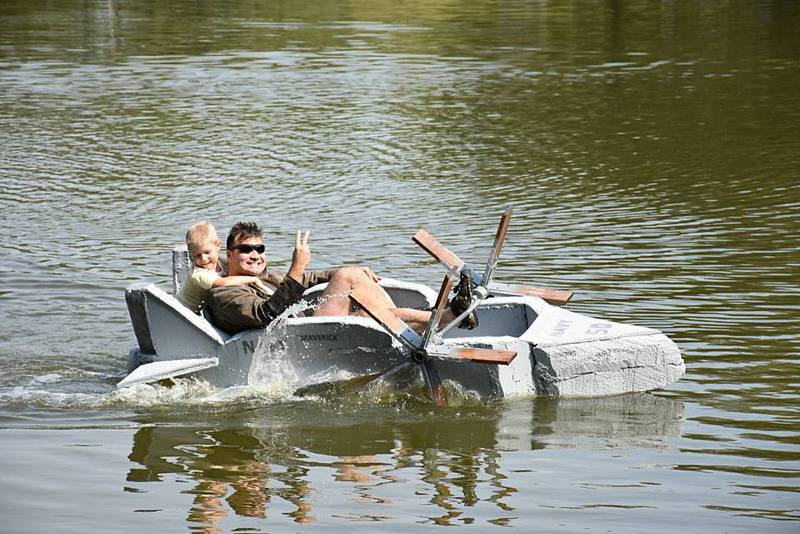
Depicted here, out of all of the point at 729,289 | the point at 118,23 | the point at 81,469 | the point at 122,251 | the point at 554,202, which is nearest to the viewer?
the point at 81,469

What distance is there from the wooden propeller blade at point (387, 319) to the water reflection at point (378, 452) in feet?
1.36

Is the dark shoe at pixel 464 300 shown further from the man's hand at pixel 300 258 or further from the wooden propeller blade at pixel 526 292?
the man's hand at pixel 300 258

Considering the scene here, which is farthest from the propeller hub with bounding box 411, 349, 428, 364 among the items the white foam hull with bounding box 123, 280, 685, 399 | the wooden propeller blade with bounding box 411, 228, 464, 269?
the wooden propeller blade with bounding box 411, 228, 464, 269

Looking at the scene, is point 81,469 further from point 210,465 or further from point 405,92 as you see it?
point 405,92

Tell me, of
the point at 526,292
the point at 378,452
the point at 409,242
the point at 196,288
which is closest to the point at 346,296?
the point at 196,288

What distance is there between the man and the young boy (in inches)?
4.0

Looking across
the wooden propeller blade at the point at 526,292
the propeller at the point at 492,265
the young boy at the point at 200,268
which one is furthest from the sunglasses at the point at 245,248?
the wooden propeller blade at the point at 526,292

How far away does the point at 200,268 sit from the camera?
9.01 meters

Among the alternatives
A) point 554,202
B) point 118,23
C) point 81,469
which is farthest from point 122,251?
point 118,23

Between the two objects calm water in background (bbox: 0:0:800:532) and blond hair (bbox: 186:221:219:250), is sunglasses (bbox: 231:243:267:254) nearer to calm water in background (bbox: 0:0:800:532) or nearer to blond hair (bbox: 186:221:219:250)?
blond hair (bbox: 186:221:219:250)

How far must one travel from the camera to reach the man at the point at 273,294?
27.9ft

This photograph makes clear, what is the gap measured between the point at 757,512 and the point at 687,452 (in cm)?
99

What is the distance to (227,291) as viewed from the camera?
28.6ft

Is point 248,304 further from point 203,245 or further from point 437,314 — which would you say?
point 437,314
